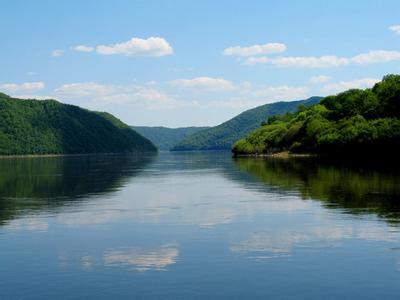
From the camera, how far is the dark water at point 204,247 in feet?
87.7

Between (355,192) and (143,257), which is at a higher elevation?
(355,192)

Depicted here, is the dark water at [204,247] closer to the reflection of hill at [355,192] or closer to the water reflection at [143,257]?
the water reflection at [143,257]

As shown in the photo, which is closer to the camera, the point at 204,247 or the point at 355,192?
the point at 204,247

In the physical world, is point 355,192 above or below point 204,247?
above

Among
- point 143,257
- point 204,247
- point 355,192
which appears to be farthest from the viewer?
point 355,192

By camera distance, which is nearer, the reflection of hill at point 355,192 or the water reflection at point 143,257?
the water reflection at point 143,257

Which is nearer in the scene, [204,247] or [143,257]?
[143,257]

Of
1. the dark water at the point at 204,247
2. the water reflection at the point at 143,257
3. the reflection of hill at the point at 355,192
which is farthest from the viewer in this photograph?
the reflection of hill at the point at 355,192

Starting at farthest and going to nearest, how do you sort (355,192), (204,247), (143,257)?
(355,192)
(204,247)
(143,257)

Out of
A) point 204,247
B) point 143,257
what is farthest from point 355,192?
point 143,257

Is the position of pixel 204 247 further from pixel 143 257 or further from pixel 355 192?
pixel 355 192

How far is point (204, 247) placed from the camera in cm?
3644

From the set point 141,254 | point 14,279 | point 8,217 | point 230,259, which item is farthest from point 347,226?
point 8,217

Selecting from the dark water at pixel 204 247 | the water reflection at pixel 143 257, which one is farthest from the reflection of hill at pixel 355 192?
the water reflection at pixel 143 257
